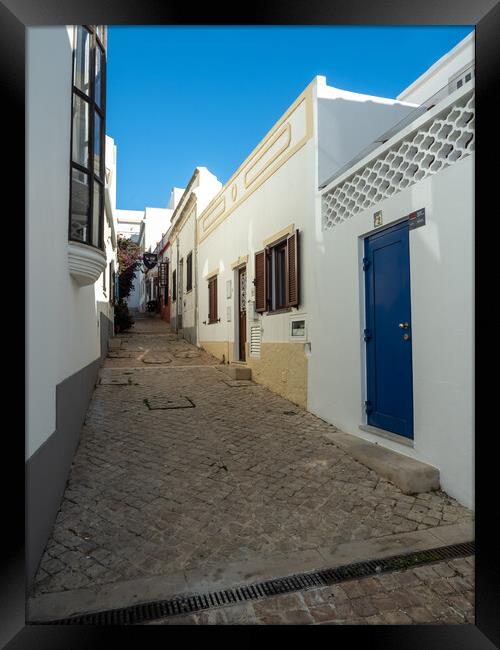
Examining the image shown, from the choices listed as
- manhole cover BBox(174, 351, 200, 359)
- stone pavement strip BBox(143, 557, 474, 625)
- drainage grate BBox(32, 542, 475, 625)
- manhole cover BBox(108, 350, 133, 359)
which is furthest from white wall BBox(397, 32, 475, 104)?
manhole cover BBox(108, 350, 133, 359)

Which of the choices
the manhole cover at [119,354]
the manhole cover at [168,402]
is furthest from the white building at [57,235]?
the manhole cover at [119,354]

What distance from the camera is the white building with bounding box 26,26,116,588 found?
100 inches

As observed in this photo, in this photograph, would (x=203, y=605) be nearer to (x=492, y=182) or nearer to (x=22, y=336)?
(x=22, y=336)

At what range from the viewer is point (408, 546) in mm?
2848

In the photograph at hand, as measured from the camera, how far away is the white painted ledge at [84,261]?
3.89m

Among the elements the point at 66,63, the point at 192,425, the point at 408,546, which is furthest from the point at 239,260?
the point at 408,546

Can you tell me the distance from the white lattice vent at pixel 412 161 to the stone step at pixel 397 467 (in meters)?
2.86

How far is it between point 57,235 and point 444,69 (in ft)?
26.4

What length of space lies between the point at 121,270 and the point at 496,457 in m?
20.6

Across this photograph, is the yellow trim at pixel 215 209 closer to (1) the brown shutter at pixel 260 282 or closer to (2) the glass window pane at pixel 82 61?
(1) the brown shutter at pixel 260 282

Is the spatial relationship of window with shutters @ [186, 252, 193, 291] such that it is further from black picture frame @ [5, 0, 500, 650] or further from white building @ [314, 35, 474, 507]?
black picture frame @ [5, 0, 500, 650]

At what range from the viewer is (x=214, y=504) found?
3.49m
